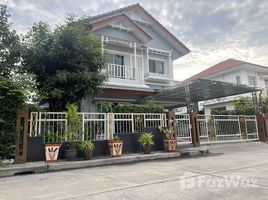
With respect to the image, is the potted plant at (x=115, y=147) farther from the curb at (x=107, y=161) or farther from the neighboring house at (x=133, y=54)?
the neighboring house at (x=133, y=54)

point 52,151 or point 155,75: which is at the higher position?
point 155,75

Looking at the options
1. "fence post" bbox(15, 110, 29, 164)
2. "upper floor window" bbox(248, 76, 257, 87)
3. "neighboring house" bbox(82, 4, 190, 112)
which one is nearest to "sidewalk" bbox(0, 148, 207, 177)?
"fence post" bbox(15, 110, 29, 164)

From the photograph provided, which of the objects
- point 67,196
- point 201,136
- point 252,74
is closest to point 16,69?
point 67,196

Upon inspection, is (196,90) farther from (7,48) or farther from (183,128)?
(7,48)

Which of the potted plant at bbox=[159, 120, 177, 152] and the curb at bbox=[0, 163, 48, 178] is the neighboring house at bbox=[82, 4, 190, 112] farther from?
the curb at bbox=[0, 163, 48, 178]

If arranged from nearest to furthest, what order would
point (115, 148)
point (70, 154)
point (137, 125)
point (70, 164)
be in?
point (70, 164) → point (70, 154) → point (115, 148) → point (137, 125)

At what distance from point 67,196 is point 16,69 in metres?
7.66

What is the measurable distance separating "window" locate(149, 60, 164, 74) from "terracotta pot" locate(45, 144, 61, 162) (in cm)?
1093

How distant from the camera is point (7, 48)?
948 cm

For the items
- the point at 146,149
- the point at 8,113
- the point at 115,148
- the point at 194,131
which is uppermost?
the point at 8,113

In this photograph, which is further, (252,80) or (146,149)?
(252,80)

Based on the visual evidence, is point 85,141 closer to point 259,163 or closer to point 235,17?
point 259,163

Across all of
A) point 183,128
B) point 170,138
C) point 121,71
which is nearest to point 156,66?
point 121,71

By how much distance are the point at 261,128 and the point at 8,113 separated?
13987mm
